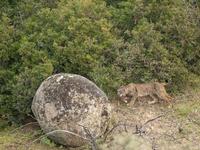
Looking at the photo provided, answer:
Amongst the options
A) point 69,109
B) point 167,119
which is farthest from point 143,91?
point 69,109

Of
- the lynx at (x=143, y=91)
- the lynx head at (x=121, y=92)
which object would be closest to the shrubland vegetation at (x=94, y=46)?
the lynx head at (x=121, y=92)

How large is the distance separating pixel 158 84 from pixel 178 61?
3.57 ft

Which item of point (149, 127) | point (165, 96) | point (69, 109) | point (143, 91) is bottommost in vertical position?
point (149, 127)

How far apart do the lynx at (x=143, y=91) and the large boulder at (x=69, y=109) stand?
148cm

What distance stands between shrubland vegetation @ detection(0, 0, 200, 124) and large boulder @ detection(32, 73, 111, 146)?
0.98m

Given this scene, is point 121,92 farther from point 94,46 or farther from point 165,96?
point 94,46

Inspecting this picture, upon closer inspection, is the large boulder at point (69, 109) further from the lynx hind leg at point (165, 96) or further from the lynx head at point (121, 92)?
the lynx hind leg at point (165, 96)

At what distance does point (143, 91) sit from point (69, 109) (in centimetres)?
281

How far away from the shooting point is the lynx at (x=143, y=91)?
770 centimetres

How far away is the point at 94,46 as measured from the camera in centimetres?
757

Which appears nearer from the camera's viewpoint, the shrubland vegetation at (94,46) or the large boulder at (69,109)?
the large boulder at (69,109)

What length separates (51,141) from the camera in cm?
628

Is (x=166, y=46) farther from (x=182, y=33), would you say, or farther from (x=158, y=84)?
(x=158, y=84)

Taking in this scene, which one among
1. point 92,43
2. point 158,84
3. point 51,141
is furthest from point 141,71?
point 51,141
